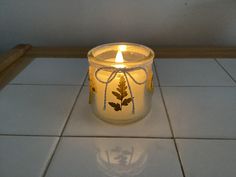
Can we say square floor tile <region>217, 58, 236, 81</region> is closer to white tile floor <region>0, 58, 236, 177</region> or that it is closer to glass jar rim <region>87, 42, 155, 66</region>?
white tile floor <region>0, 58, 236, 177</region>

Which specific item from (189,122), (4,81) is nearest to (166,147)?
(189,122)

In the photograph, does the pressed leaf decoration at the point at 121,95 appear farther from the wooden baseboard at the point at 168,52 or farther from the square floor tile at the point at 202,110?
the wooden baseboard at the point at 168,52

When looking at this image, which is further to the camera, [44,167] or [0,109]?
[0,109]

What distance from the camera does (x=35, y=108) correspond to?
410mm

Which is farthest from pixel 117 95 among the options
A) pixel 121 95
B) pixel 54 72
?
pixel 54 72

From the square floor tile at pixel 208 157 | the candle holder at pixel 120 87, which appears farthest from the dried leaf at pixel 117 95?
the square floor tile at pixel 208 157

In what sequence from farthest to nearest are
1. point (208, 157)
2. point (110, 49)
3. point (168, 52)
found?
point (168, 52) → point (110, 49) → point (208, 157)

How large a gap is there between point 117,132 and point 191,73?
262mm

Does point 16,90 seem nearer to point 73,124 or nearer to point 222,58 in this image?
point 73,124

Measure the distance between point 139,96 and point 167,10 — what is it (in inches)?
14.4

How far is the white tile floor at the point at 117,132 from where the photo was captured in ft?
0.96

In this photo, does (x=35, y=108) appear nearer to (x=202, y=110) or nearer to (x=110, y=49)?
(x=110, y=49)

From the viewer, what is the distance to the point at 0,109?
15.9 inches

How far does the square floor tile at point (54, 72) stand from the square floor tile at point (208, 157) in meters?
0.26
